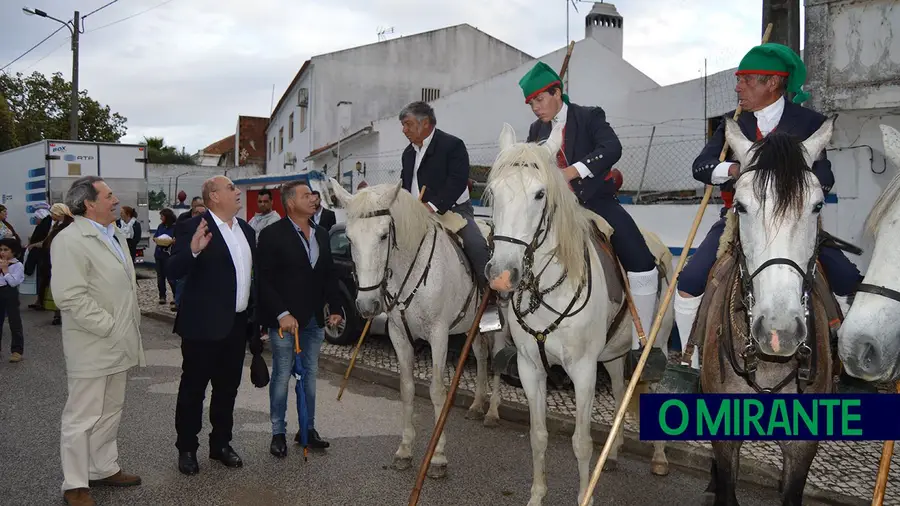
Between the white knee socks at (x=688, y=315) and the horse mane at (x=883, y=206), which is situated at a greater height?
the horse mane at (x=883, y=206)

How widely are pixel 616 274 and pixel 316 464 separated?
273cm

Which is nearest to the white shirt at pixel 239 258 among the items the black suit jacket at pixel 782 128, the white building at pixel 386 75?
the black suit jacket at pixel 782 128

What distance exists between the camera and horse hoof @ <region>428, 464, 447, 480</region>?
5.00 m

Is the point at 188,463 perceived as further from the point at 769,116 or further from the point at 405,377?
the point at 769,116

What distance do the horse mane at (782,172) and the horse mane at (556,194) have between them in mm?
1181

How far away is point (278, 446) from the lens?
542 centimetres

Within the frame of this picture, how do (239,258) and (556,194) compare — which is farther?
(239,258)

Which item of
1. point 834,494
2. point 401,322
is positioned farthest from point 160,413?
point 834,494

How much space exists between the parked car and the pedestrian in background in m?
3.99

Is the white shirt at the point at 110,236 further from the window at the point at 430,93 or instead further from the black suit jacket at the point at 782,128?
the window at the point at 430,93

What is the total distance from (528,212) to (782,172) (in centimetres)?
131

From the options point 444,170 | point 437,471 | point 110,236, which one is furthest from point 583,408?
point 110,236

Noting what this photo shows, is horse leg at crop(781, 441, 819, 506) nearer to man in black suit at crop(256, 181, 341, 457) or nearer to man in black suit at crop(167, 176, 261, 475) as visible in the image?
man in black suit at crop(256, 181, 341, 457)

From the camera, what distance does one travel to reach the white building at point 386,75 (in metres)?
25.8
